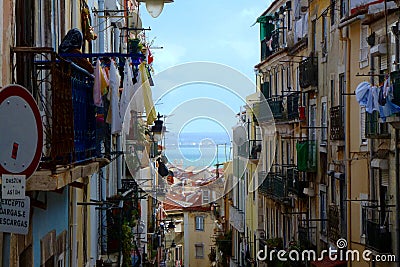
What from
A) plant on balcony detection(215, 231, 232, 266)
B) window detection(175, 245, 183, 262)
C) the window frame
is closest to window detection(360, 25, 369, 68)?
plant on balcony detection(215, 231, 232, 266)

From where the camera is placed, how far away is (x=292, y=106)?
32.5 meters

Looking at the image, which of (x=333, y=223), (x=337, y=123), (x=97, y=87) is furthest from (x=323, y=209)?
(x=97, y=87)

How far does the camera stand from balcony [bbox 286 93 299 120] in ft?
104

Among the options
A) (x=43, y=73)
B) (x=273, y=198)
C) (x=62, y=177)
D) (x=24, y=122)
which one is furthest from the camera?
(x=273, y=198)

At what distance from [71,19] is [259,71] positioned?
29254 millimetres

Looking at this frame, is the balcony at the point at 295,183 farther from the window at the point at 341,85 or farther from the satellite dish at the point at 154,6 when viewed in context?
the satellite dish at the point at 154,6

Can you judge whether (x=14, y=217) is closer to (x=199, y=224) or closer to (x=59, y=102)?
(x=59, y=102)

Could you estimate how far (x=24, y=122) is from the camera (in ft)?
19.3

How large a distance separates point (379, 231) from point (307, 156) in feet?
34.7

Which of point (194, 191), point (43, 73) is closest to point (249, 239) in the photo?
point (194, 191)

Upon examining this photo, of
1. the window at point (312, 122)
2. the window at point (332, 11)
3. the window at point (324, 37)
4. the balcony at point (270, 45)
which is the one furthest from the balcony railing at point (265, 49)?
the window at point (332, 11)

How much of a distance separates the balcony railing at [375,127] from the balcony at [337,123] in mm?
4127

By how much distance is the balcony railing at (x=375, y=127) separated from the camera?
1878cm

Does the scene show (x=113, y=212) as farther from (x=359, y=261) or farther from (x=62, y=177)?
(x=62, y=177)
